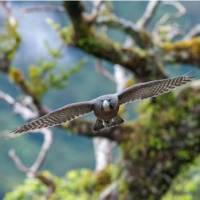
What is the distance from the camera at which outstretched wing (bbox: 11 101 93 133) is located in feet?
6.00

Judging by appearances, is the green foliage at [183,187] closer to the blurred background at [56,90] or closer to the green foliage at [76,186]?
the green foliage at [76,186]

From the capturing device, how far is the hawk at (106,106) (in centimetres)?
177

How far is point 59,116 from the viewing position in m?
1.92

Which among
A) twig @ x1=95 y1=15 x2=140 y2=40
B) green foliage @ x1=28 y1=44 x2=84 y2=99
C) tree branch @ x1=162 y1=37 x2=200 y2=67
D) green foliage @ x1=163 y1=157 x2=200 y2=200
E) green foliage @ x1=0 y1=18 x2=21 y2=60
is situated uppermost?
green foliage @ x1=0 y1=18 x2=21 y2=60

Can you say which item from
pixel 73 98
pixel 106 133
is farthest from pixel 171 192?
pixel 73 98

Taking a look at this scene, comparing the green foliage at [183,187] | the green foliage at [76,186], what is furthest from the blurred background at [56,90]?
the green foliage at [183,187]

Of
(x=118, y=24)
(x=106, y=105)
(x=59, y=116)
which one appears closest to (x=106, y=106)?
(x=106, y=105)

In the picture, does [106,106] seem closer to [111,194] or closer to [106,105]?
[106,105]

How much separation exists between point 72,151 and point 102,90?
2.86 ft

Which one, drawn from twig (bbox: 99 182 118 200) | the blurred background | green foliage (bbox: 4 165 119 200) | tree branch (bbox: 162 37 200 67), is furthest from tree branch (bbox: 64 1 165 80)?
the blurred background

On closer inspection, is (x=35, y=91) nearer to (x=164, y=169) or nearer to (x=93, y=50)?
(x=93, y=50)

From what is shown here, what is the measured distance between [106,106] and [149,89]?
29 centimetres

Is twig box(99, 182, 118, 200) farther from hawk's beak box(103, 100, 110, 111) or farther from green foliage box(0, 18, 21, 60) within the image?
hawk's beak box(103, 100, 110, 111)

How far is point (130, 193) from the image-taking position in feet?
15.2
